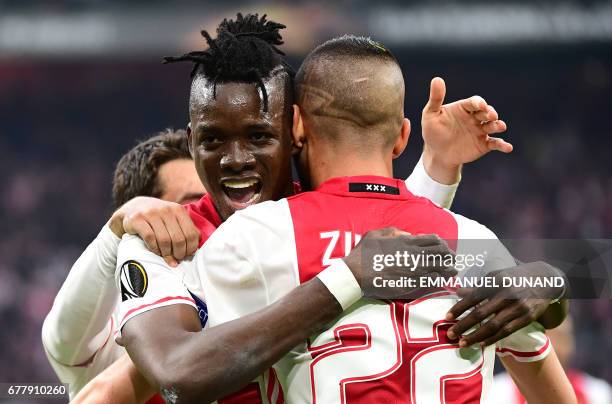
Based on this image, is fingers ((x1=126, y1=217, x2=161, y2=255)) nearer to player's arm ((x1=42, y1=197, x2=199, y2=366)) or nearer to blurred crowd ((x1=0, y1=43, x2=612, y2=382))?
player's arm ((x1=42, y1=197, x2=199, y2=366))

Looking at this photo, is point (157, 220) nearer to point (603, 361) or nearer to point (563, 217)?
point (603, 361)

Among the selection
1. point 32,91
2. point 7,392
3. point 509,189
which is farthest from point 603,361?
point 32,91

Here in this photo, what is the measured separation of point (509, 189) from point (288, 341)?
1325 centimetres

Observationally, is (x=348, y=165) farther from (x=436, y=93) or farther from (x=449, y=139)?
(x=449, y=139)

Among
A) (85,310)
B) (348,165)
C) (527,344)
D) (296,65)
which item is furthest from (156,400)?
(296,65)

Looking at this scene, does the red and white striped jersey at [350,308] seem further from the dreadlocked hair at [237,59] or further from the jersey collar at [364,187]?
the dreadlocked hair at [237,59]

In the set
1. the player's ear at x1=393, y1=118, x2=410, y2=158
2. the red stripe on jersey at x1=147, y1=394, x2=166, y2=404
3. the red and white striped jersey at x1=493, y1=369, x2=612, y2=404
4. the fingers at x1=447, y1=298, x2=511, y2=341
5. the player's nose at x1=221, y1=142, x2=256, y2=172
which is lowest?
the red and white striped jersey at x1=493, y1=369, x2=612, y2=404

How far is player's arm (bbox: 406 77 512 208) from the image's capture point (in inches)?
114

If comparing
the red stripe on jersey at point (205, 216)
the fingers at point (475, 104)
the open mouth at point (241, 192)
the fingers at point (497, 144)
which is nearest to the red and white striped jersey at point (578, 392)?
the fingers at point (497, 144)

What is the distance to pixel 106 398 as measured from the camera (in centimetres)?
256

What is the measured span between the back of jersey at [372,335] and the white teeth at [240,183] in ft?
1.04

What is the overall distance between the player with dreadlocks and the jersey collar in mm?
206

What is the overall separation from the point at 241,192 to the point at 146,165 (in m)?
1.14

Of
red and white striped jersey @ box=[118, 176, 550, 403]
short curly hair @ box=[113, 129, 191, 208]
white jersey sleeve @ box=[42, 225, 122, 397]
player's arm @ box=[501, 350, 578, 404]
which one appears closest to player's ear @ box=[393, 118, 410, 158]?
red and white striped jersey @ box=[118, 176, 550, 403]
